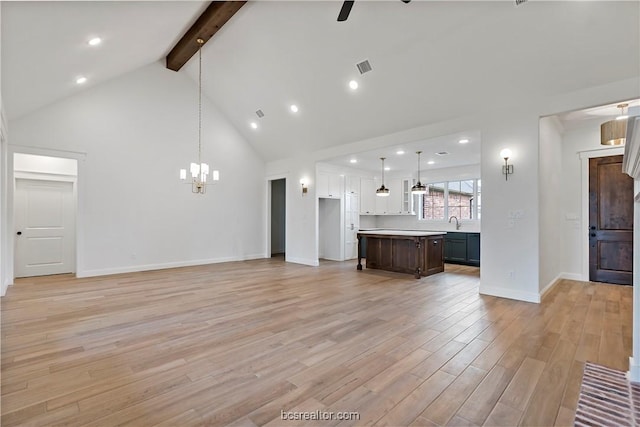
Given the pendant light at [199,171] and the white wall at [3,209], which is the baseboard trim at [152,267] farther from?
the pendant light at [199,171]

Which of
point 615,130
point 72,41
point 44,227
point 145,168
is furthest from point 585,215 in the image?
point 44,227

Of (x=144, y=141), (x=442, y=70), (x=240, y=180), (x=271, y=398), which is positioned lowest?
(x=271, y=398)

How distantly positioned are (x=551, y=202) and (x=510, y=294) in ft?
6.36

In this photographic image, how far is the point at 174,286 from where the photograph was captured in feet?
17.1

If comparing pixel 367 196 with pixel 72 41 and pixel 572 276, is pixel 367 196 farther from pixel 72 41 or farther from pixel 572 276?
pixel 72 41

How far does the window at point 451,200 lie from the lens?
820 cm

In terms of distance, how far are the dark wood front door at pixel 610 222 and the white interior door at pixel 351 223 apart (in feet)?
17.1

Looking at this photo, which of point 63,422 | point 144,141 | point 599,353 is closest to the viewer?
point 63,422

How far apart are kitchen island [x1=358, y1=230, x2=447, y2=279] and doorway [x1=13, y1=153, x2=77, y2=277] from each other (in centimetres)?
649

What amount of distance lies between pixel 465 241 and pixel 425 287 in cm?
319

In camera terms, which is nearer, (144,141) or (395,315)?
(395,315)

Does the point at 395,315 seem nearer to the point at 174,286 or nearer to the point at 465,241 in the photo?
the point at 174,286

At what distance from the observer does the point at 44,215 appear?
20.6ft

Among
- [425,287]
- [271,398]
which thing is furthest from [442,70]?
[271,398]
